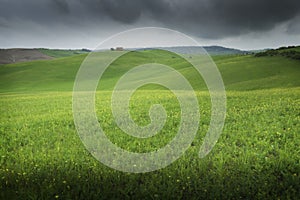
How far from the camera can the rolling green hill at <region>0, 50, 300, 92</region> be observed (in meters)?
39.1

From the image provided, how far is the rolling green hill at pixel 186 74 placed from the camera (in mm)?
39094

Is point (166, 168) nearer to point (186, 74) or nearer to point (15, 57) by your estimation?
point (186, 74)

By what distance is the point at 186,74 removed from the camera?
62.8 m

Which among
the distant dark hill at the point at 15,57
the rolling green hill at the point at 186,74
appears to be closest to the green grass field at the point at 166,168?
the rolling green hill at the point at 186,74

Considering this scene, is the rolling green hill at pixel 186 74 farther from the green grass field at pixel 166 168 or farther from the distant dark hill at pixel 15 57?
the distant dark hill at pixel 15 57

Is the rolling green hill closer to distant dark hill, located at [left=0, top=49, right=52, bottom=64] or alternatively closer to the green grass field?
the green grass field

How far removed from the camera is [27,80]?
80.1 meters

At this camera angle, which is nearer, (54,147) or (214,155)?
(214,155)

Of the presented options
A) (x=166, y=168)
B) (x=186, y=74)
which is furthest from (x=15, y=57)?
(x=166, y=168)

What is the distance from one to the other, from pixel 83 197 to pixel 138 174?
136 cm

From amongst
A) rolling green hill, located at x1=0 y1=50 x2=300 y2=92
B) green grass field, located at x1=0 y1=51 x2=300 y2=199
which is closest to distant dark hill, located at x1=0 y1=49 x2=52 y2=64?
rolling green hill, located at x1=0 y1=50 x2=300 y2=92

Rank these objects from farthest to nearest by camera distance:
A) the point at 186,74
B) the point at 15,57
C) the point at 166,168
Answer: the point at 15,57 → the point at 186,74 → the point at 166,168

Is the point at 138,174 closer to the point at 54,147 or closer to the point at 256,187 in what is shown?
the point at 256,187

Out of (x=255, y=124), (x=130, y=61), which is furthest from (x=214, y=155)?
(x=130, y=61)
